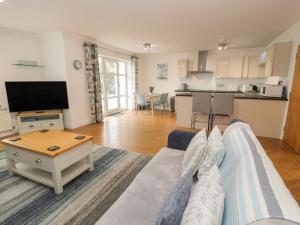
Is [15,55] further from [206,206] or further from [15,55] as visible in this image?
[206,206]

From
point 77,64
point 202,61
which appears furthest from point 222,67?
point 77,64

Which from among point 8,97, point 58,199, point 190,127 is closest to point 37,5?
point 8,97

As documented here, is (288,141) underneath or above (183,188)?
underneath

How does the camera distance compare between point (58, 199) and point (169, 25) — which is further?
point (169, 25)

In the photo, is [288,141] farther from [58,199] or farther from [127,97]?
[127,97]

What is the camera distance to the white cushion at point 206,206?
69 cm

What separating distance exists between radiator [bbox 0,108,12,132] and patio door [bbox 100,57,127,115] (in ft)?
8.59

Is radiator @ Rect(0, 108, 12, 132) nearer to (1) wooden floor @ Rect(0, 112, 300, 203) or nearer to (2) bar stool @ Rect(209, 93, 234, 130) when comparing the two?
(1) wooden floor @ Rect(0, 112, 300, 203)

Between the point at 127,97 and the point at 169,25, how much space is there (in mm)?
4076

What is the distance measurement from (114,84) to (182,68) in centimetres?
258

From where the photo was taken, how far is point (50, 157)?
182 centimetres

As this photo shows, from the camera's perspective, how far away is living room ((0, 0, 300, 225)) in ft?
3.71

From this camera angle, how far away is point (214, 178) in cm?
98

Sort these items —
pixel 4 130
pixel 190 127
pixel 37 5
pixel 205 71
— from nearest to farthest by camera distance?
1. pixel 37 5
2. pixel 4 130
3. pixel 190 127
4. pixel 205 71
